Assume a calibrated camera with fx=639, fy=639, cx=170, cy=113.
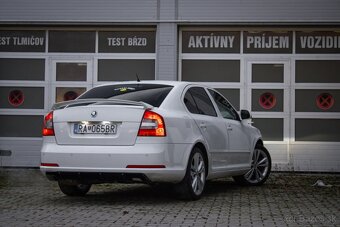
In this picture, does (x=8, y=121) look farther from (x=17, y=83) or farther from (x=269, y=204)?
(x=269, y=204)

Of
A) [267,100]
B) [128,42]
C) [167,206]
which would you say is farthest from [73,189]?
[267,100]

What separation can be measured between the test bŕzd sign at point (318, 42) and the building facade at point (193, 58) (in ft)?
0.07

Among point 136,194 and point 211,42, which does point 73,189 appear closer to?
point 136,194

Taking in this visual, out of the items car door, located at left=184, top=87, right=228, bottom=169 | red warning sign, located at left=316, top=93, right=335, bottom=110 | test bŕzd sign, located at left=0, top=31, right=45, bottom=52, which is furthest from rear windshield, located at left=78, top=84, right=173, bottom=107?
red warning sign, located at left=316, top=93, right=335, bottom=110

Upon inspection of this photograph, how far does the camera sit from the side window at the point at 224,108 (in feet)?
29.5

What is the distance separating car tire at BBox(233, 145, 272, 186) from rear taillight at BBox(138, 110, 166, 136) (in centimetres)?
297

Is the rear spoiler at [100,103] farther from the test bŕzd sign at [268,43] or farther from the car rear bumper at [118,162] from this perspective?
the test bŕzd sign at [268,43]

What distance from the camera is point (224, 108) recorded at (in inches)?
361

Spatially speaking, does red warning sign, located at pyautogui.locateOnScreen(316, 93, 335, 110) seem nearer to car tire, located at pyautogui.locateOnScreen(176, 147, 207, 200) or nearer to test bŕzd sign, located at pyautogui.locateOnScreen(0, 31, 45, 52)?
car tire, located at pyautogui.locateOnScreen(176, 147, 207, 200)

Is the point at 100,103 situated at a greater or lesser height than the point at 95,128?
greater

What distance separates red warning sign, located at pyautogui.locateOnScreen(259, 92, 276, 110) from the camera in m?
12.7

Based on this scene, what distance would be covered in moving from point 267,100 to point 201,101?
4.48m

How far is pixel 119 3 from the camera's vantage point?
1270cm

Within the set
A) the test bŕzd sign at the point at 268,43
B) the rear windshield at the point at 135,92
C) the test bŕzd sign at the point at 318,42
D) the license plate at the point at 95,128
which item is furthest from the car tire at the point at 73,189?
the test bŕzd sign at the point at 318,42
